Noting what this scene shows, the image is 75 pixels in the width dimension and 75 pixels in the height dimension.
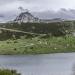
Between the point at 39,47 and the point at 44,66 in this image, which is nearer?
the point at 44,66

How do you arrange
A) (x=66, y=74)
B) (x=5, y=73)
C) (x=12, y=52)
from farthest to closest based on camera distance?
(x=12, y=52) < (x=66, y=74) < (x=5, y=73)

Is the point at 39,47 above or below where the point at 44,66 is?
below

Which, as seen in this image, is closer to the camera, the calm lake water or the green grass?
the calm lake water

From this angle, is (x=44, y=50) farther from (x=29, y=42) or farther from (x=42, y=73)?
(x=42, y=73)

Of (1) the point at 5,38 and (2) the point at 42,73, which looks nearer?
(2) the point at 42,73

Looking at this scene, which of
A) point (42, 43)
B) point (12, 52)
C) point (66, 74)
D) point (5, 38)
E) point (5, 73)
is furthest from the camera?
point (5, 38)

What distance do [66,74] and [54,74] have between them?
1.74 m

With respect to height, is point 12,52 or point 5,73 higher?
point 5,73

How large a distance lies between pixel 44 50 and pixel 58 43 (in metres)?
8.30

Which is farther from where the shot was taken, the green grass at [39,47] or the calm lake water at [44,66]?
the green grass at [39,47]

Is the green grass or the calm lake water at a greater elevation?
the calm lake water

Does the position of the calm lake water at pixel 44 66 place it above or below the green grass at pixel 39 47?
above

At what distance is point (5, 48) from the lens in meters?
113

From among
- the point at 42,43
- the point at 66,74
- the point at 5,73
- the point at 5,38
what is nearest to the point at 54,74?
the point at 66,74
